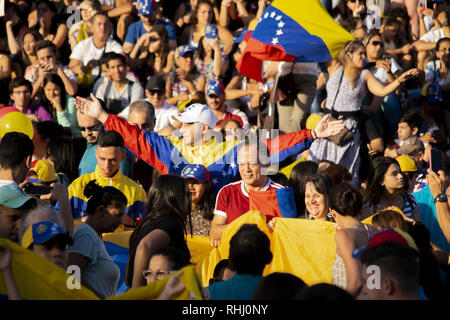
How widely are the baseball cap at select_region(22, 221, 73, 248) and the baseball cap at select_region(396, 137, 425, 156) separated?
5843mm

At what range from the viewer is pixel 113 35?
12.1 m

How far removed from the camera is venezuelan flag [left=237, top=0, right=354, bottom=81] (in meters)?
9.29

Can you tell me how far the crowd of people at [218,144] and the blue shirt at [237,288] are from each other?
14 millimetres

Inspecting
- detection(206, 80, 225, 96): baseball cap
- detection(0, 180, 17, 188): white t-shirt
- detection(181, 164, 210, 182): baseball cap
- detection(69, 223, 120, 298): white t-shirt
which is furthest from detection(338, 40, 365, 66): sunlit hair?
detection(69, 223, 120, 298): white t-shirt

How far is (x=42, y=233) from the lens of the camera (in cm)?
421

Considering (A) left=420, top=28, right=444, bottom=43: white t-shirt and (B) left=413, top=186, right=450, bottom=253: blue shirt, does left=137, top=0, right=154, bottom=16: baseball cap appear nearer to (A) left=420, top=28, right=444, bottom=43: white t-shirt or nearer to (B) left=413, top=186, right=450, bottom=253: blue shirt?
(A) left=420, top=28, right=444, bottom=43: white t-shirt

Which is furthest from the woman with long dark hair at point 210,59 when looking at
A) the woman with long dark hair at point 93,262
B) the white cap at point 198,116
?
the woman with long dark hair at point 93,262

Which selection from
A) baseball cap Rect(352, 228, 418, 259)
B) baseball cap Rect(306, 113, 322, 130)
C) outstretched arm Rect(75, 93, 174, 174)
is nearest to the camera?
baseball cap Rect(352, 228, 418, 259)

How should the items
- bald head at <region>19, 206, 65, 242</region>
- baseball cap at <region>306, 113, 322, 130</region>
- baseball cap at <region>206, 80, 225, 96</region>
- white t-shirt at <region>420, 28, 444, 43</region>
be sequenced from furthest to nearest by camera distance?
white t-shirt at <region>420, 28, 444, 43</region>
baseball cap at <region>206, 80, 225, 96</region>
baseball cap at <region>306, 113, 322, 130</region>
bald head at <region>19, 206, 65, 242</region>

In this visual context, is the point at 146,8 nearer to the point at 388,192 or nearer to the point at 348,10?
the point at 348,10

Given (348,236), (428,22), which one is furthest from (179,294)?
(428,22)

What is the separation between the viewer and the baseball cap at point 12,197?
4.91 m

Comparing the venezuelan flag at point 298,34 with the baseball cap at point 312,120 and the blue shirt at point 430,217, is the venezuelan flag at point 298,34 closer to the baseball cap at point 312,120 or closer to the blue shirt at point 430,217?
the baseball cap at point 312,120
